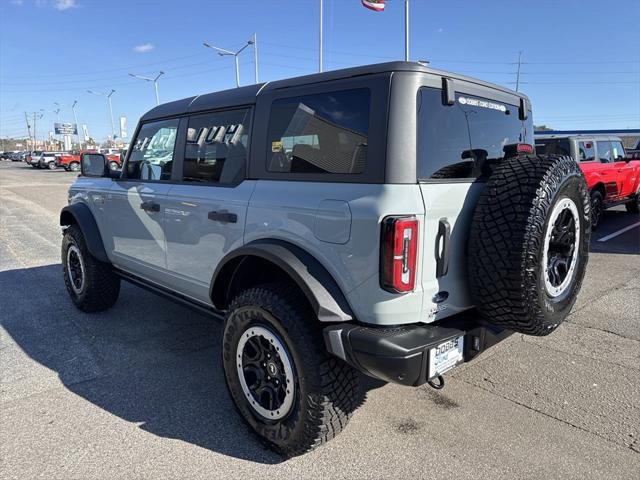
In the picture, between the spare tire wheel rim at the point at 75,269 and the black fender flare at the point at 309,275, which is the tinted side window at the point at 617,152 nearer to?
the black fender flare at the point at 309,275

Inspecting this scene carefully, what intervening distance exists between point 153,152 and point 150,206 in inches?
21.2

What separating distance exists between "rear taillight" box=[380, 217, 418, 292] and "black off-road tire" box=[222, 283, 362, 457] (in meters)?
0.52

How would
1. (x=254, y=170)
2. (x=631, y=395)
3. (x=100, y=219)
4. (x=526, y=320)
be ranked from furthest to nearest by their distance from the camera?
(x=100, y=219)
(x=631, y=395)
(x=254, y=170)
(x=526, y=320)

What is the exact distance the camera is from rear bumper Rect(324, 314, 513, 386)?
6.94ft

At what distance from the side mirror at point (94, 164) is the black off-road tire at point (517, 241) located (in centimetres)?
361

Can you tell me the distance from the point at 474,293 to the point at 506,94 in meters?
1.44

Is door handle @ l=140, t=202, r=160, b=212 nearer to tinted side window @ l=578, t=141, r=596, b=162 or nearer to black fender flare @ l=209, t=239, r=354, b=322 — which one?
black fender flare @ l=209, t=239, r=354, b=322

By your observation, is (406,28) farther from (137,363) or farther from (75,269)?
(137,363)

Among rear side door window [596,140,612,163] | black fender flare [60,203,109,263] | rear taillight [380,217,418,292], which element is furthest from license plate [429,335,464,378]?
rear side door window [596,140,612,163]

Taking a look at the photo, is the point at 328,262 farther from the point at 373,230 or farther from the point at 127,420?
the point at 127,420

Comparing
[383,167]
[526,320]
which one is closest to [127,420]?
[383,167]

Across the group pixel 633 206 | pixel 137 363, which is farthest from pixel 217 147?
pixel 633 206

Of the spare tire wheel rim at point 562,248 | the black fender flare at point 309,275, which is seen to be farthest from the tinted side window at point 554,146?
the black fender flare at point 309,275

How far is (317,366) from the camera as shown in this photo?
7.72 ft
